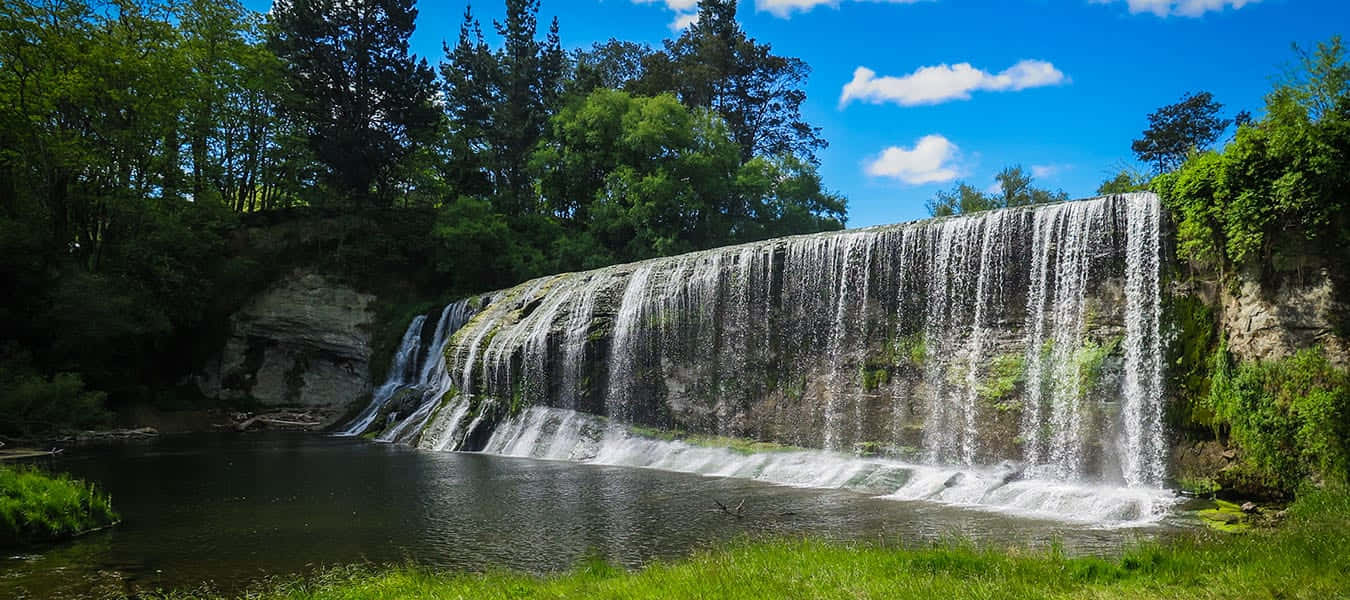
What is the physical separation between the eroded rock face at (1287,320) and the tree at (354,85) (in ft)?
119

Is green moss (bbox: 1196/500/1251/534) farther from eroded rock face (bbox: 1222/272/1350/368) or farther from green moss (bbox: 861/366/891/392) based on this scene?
green moss (bbox: 861/366/891/392)

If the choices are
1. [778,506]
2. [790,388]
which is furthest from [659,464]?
[778,506]

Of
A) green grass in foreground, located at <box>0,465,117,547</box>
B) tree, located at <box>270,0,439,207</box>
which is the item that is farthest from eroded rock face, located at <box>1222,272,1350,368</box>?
tree, located at <box>270,0,439,207</box>

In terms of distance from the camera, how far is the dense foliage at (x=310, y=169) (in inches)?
1097

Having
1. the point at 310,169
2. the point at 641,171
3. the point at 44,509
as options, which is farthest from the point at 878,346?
the point at 310,169

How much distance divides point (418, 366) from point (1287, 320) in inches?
1147

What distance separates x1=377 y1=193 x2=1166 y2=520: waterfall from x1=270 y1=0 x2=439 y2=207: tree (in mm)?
15819

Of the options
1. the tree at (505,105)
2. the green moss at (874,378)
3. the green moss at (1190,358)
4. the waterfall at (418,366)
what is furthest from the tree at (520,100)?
the green moss at (1190,358)

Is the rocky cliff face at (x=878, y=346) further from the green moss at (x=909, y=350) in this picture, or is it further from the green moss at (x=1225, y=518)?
the green moss at (x=1225, y=518)

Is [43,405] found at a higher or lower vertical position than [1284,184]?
lower

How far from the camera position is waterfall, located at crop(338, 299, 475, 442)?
30.1 m

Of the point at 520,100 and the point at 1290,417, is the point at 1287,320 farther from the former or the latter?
the point at 520,100

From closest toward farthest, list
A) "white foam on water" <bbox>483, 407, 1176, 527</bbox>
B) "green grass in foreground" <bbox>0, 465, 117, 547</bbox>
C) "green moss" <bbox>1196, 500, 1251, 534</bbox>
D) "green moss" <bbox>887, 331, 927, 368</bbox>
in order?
"green grass in foreground" <bbox>0, 465, 117, 547</bbox>
"green moss" <bbox>1196, 500, 1251, 534</bbox>
"white foam on water" <bbox>483, 407, 1176, 527</bbox>
"green moss" <bbox>887, 331, 927, 368</bbox>

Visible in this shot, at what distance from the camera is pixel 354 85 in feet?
132
